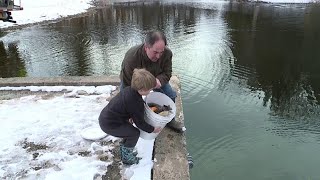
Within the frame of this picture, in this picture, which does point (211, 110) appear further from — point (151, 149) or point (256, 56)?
point (256, 56)

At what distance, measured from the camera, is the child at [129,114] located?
3.47 meters

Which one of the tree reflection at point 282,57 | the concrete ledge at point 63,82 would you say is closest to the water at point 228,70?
the tree reflection at point 282,57

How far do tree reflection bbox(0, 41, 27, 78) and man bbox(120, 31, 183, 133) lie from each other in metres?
7.79

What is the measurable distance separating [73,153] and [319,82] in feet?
28.6

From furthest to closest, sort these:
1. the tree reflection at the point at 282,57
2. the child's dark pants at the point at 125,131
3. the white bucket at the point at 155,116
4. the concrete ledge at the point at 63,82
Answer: the tree reflection at the point at 282,57
the concrete ledge at the point at 63,82
the child's dark pants at the point at 125,131
the white bucket at the point at 155,116

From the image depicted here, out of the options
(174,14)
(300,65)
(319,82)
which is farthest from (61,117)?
(174,14)

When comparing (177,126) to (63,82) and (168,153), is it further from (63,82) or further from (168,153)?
(63,82)

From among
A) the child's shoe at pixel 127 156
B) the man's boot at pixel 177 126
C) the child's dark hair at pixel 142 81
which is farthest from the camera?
the man's boot at pixel 177 126

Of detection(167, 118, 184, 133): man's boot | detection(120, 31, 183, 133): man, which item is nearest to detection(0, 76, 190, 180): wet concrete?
detection(167, 118, 184, 133): man's boot

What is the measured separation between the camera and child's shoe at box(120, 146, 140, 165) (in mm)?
4027

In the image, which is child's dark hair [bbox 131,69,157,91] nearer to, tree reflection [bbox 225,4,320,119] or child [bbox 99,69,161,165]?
child [bbox 99,69,161,165]

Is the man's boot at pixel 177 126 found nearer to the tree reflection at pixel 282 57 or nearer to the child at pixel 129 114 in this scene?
the child at pixel 129 114

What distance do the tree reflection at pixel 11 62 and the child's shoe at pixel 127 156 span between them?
7941 mm

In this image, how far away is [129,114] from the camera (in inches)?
149
